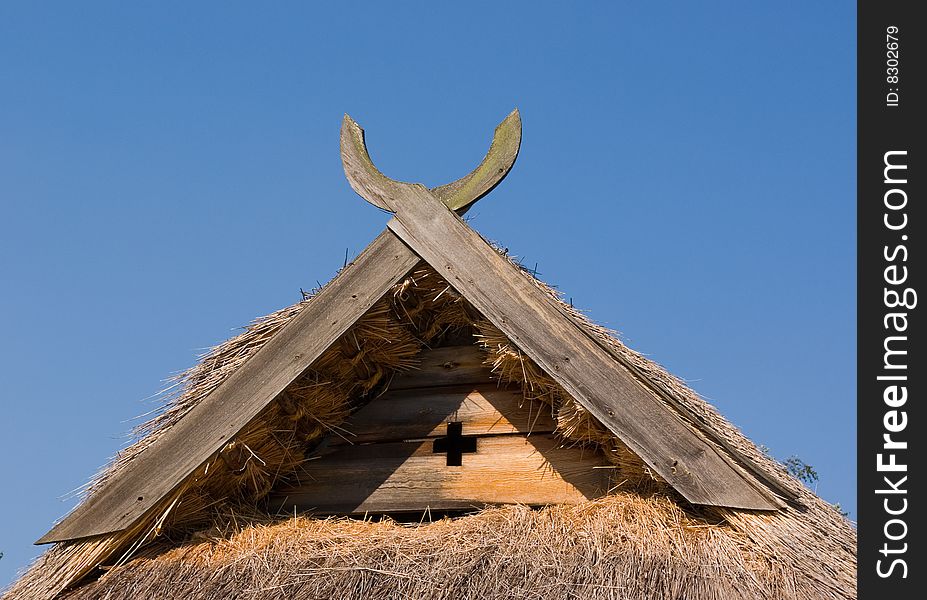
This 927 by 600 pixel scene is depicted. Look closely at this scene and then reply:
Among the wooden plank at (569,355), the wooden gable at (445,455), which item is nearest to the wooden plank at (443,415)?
the wooden gable at (445,455)

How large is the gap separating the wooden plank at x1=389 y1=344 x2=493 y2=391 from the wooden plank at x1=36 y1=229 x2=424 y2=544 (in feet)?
1.98

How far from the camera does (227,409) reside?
3787 mm

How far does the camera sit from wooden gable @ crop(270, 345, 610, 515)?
13.2ft

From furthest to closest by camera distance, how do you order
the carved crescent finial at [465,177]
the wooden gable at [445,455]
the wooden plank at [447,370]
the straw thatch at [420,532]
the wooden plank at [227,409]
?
1. the wooden plank at [447,370]
2. the wooden gable at [445,455]
3. the carved crescent finial at [465,177]
4. the wooden plank at [227,409]
5. the straw thatch at [420,532]

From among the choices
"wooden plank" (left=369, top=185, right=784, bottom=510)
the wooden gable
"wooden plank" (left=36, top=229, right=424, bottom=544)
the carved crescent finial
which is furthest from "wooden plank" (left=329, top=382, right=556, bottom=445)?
the carved crescent finial

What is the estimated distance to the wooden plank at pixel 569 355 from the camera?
3469mm

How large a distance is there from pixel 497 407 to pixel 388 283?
2.42 ft

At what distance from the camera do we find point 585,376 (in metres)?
3.62

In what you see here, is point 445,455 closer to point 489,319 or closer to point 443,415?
point 443,415

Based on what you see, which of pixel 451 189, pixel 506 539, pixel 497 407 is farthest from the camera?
pixel 497 407

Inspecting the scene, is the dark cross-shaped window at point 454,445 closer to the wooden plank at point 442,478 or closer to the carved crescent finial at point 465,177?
the wooden plank at point 442,478

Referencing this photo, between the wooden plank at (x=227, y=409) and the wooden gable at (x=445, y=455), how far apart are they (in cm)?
58

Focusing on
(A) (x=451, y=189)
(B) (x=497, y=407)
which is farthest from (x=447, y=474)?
(A) (x=451, y=189)
